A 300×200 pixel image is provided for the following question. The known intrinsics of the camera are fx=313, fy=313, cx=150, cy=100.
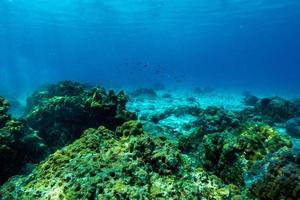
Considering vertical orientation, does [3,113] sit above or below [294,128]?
below

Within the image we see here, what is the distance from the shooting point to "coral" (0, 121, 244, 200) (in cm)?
391

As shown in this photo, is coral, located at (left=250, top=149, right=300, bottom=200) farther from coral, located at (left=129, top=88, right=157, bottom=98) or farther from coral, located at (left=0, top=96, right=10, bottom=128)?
coral, located at (left=129, top=88, right=157, bottom=98)

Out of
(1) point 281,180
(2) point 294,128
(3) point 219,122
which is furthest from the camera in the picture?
(2) point 294,128

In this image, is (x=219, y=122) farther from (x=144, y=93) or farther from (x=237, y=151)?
(x=144, y=93)

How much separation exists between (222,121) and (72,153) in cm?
834

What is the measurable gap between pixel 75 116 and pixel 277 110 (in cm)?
1139

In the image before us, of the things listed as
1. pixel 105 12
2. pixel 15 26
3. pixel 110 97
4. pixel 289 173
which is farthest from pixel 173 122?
pixel 15 26

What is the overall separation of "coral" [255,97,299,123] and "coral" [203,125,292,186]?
32.7ft

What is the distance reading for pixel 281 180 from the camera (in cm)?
398

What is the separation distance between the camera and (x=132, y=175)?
13.7ft

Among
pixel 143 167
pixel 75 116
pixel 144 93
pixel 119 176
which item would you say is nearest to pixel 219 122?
pixel 75 116

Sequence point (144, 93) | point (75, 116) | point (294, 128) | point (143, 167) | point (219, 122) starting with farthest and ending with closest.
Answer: point (144, 93) < point (294, 128) < point (219, 122) < point (75, 116) < point (143, 167)

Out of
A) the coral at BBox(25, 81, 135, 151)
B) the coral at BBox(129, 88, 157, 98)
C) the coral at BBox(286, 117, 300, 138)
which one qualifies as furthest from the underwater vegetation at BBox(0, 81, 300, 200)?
the coral at BBox(129, 88, 157, 98)

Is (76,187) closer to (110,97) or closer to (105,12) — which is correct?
(110,97)
